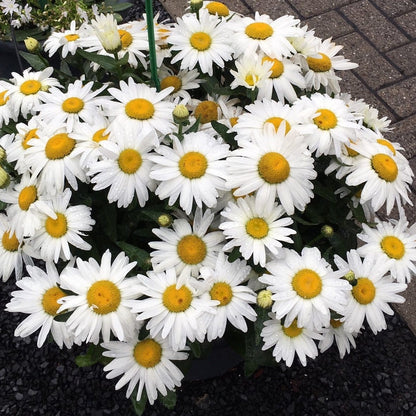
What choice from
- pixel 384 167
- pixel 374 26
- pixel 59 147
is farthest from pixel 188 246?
pixel 374 26

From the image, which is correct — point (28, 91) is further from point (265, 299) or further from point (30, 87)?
point (265, 299)

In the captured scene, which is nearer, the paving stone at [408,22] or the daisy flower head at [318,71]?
the daisy flower head at [318,71]

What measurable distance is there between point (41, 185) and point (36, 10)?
155 cm

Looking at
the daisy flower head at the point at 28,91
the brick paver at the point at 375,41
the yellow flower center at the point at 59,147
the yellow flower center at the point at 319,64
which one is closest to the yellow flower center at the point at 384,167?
the yellow flower center at the point at 319,64

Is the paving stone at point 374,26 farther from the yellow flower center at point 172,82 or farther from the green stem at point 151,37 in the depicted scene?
the green stem at point 151,37

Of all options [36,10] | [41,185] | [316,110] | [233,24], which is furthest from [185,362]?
[36,10]

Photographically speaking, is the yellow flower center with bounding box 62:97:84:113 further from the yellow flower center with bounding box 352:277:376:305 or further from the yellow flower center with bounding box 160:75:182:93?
the yellow flower center with bounding box 352:277:376:305

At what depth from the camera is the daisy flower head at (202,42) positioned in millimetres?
1438

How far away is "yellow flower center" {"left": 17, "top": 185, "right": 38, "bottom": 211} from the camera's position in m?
1.28

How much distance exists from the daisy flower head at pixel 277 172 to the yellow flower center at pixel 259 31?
1.26ft

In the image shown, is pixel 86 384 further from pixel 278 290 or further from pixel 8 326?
pixel 278 290

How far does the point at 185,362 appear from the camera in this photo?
4.53ft

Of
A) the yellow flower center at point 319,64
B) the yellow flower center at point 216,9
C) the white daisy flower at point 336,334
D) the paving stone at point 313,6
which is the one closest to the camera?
the white daisy flower at point 336,334

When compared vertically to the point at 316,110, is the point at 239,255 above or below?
below
